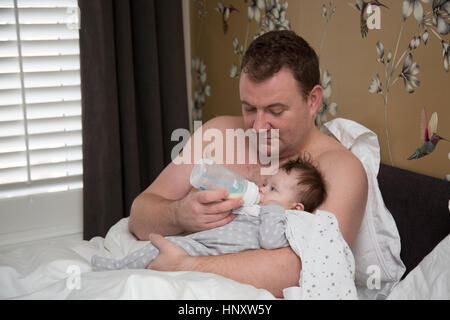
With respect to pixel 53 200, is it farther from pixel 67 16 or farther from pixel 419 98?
pixel 419 98

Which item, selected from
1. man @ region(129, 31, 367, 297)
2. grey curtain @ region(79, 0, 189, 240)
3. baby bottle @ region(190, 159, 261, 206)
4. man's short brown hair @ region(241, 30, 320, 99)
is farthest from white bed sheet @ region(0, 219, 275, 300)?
grey curtain @ region(79, 0, 189, 240)

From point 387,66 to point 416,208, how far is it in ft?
1.75

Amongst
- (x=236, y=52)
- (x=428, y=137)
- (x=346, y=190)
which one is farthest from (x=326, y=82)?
(x=236, y=52)

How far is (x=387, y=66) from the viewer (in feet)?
5.66

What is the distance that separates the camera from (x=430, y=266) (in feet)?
4.19

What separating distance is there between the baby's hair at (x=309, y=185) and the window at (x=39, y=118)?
61.5 inches

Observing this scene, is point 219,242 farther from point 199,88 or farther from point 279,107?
point 199,88

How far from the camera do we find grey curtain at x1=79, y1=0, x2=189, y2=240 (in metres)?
2.51

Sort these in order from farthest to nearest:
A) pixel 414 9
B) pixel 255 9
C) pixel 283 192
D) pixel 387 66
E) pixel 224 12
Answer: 1. pixel 224 12
2. pixel 255 9
3. pixel 387 66
4. pixel 414 9
5. pixel 283 192

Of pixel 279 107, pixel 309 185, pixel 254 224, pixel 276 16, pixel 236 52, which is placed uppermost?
pixel 276 16

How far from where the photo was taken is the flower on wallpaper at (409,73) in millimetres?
1617

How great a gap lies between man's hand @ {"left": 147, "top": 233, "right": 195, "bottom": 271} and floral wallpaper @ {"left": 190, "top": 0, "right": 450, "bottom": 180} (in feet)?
2.88
